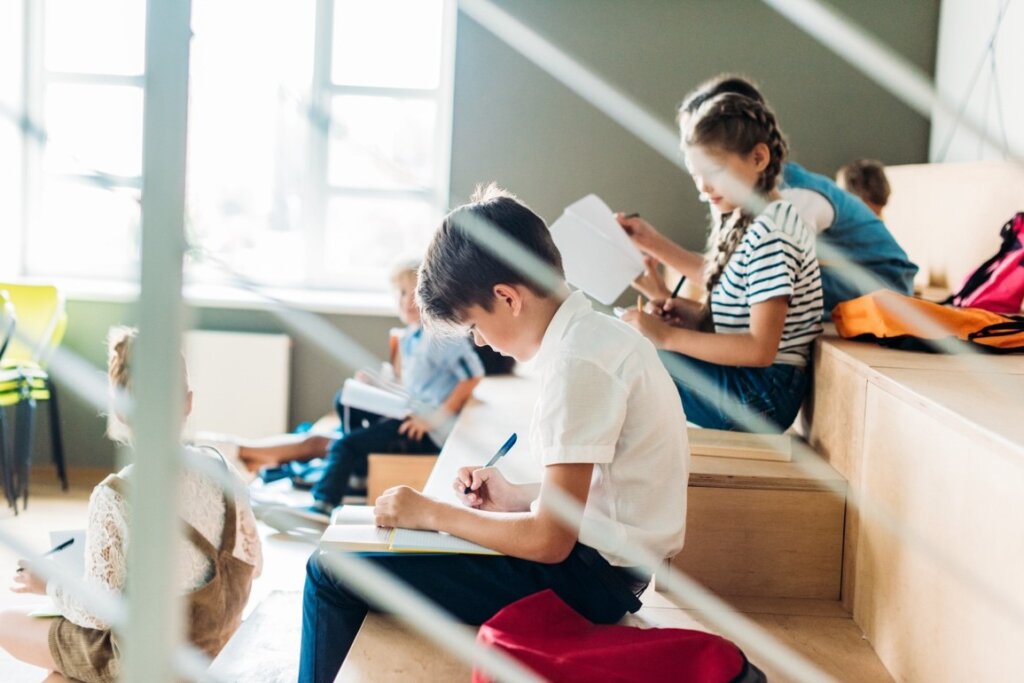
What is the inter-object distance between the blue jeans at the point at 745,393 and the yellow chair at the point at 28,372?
257 cm

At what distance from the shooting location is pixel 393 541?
1.41 meters

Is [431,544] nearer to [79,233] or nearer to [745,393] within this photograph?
[745,393]

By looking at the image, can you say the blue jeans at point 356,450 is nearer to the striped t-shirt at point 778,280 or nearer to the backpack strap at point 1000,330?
the striped t-shirt at point 778,280

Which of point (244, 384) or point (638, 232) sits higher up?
point (638, 232)

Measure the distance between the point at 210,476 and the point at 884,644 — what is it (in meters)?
1.07

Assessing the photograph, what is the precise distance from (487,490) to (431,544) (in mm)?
167

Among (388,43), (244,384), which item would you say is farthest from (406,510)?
(388,43)

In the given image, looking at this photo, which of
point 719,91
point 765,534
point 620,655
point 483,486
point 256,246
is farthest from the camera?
point 256,246

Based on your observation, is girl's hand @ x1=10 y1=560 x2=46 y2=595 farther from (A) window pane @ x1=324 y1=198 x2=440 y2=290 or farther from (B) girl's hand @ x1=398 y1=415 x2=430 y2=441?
(A) window pane @ x1=324 y1=198 x2=440 y2=290

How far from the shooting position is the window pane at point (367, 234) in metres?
4.56

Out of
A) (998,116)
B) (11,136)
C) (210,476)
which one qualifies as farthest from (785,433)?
(11,136)

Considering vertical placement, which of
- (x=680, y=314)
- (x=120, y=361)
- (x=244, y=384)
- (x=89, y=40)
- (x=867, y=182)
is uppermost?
(x=89, y=40)

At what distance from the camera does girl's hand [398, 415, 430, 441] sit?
333cm

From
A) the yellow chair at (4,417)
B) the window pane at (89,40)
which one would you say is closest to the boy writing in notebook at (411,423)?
the yellow chair at (4,417)
